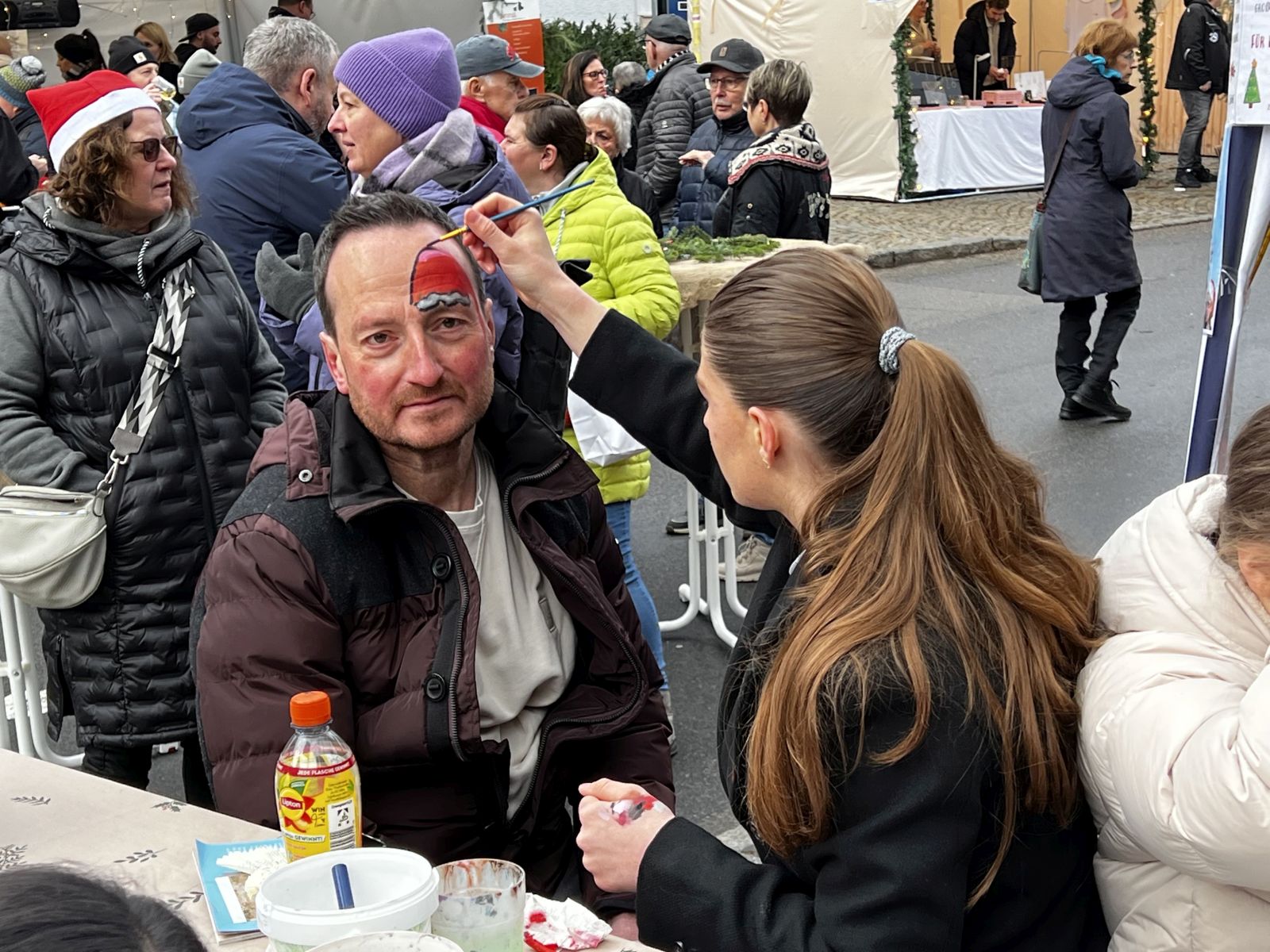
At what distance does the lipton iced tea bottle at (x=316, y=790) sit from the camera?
1.73m

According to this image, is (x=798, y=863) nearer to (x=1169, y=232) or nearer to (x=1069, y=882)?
(x=1069, y=882)

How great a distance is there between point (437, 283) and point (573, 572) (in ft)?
1.85

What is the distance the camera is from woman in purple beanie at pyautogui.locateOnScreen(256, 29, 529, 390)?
342cm

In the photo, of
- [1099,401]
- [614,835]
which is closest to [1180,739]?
[614,835]

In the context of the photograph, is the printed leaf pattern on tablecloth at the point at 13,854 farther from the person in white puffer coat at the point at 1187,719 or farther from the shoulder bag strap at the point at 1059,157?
the shoulder bag strap at the point at 1059,157

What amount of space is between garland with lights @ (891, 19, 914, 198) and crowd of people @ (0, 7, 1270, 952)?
11.6 meters

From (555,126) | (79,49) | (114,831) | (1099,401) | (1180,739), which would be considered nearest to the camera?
(1180,739)

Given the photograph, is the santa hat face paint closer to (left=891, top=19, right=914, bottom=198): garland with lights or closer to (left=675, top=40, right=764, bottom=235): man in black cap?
(left=675, top=40, right=764, bottom=235): man in black cap

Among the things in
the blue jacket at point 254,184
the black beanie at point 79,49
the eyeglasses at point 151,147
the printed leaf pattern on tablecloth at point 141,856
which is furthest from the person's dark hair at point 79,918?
the black beanie at point 79,49

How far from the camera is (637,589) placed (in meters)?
4.26

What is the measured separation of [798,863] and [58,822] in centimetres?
110

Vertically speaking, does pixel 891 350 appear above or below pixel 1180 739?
above

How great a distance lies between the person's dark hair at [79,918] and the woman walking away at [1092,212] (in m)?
7.14

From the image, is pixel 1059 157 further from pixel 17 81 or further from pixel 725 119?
pixel 17 81
